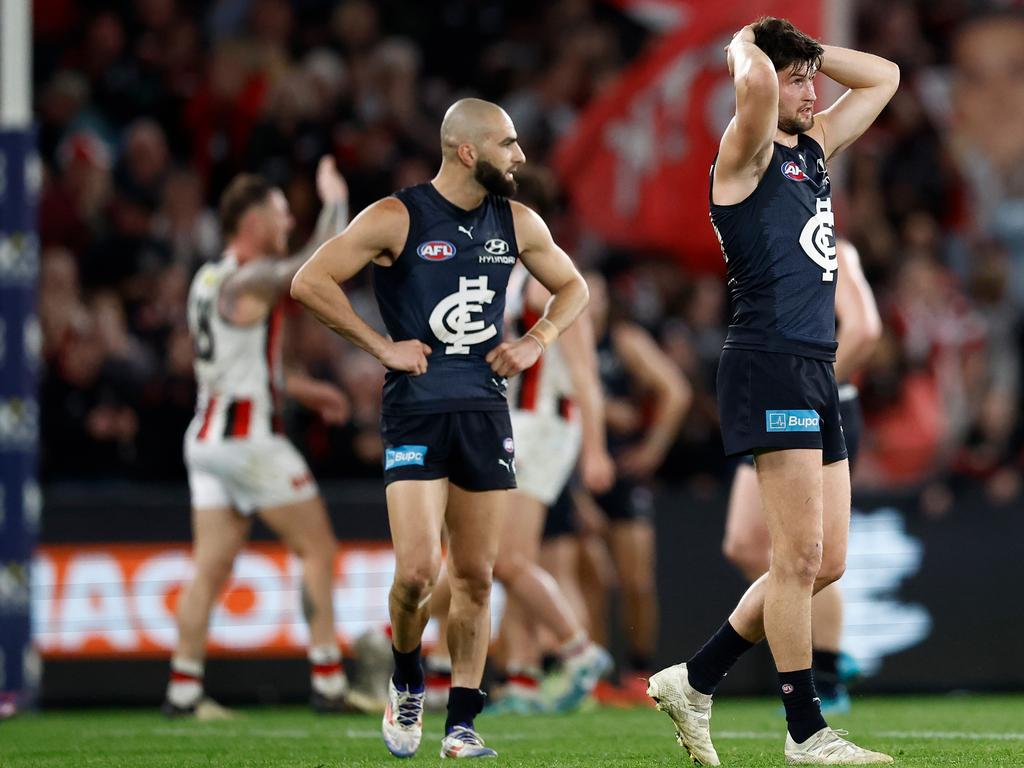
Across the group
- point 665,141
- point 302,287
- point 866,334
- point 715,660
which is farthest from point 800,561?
point 665,141

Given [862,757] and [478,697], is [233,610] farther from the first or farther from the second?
[862,757]

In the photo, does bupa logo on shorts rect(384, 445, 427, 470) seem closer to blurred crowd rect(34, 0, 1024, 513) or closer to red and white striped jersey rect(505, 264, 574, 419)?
red and white striped jersey rect(505, 264, 574, 419)

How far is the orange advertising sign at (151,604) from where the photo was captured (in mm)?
10805

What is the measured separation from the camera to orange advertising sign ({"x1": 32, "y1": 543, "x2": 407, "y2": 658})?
10805 millimetres

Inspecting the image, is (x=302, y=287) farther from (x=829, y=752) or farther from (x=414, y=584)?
(x=829, y=752)

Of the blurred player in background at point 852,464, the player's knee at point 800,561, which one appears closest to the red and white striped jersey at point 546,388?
the blurred player in background at point 852,464

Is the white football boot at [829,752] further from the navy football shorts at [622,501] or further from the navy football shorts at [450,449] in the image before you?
the navy football shorts at [622,501]

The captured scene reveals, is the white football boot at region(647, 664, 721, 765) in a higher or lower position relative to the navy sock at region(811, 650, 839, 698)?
higher

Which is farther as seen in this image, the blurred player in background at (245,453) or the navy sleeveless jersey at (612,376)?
the navy sleeveless jersey at (612,376)

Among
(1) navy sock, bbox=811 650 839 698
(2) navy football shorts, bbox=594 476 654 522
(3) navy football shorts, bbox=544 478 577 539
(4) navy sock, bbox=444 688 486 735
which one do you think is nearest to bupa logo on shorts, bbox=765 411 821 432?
(4) navy sock, bbox=444 688 486 735

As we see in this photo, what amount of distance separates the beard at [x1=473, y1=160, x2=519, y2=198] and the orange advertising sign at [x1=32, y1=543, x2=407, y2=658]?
464cm

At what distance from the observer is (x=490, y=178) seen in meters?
6.79

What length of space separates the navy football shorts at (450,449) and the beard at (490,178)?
90cm

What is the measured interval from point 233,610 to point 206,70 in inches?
237
